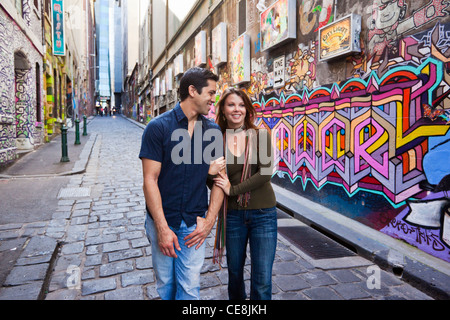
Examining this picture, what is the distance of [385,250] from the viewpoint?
3.75 meters

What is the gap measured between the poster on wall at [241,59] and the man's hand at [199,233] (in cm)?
751

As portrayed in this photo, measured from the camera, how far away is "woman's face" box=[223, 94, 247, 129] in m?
2.19

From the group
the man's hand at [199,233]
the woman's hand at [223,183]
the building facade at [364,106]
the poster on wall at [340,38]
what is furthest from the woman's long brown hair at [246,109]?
the poster on wall at [340,38]

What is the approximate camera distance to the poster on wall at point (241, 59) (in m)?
8.77

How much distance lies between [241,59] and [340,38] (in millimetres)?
4281

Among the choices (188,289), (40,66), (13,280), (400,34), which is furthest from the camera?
(40,66)

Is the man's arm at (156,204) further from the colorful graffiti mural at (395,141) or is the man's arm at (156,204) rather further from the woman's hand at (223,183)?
the colorful graffiti mural at (395,141)

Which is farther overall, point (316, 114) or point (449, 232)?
point (316, 114)

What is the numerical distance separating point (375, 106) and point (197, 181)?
11.7 ft

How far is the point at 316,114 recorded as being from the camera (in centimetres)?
589

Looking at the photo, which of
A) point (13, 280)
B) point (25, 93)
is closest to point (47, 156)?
point (25, 93)

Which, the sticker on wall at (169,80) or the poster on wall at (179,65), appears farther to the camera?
the sticker on wall at (169,80)

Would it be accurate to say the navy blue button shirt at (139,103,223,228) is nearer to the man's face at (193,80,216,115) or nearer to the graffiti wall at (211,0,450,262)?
the man's face at (193,80,216,115)
